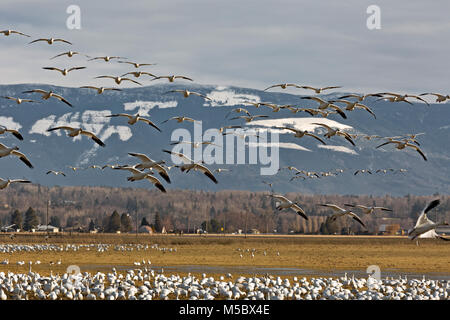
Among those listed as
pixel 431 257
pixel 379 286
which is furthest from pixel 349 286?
pixel 431 257

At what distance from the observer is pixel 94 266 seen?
74.8 m

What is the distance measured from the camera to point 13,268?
230 ft

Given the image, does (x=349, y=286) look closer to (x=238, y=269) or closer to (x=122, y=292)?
(x=122, y=292)

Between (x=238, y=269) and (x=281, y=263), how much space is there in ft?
36.1

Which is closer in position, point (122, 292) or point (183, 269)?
point (122, 292)
